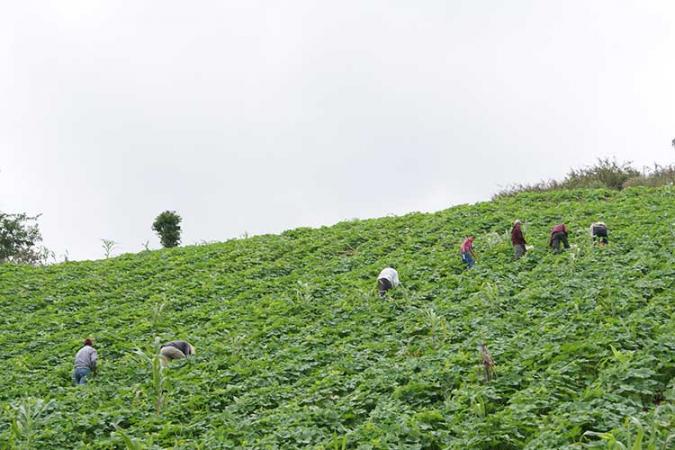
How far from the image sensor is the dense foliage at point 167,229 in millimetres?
32750

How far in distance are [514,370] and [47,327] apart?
11418 millimetres

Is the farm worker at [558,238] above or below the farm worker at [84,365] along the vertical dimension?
above

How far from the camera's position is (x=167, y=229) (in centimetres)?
3281

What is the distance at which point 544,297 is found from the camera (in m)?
11.8

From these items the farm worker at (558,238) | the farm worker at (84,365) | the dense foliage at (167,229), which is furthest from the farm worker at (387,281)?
the dense foliage at (167,229)

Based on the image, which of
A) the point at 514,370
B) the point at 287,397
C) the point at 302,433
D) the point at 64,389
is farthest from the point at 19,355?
the point at 514,370

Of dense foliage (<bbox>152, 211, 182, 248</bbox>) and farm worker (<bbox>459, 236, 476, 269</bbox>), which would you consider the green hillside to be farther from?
dense foliage (<bbox>152, 211, 182, 248</bbox>)

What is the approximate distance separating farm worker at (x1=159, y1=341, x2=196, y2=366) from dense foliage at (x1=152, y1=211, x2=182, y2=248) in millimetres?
21348

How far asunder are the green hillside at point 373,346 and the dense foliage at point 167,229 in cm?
1183

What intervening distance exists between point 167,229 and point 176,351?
21.8 m

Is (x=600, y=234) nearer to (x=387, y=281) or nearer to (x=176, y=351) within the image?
(x=387, y=281)

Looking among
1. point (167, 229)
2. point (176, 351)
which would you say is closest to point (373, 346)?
point (176, 351)

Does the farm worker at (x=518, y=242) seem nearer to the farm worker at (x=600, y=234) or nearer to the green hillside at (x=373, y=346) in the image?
the green hillside at (x=373, y=346)

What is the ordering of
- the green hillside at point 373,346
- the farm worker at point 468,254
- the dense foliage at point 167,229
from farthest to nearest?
1. the dense foliage at point 167,229
2. the farm worker at point 468,254
3. the green hillside at point 373,346
